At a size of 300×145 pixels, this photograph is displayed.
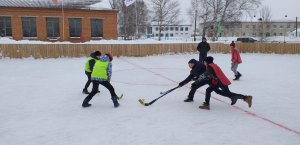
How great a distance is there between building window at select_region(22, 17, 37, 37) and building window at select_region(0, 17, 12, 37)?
1.19 meters

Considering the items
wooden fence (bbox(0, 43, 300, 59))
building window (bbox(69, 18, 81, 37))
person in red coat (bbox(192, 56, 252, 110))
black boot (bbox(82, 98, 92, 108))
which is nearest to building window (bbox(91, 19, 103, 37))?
building window (bbox(69, 18, 81, 37))

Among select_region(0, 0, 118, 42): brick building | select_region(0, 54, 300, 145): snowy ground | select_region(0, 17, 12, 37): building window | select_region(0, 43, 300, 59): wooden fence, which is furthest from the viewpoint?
select_region(0, 0, 118, 42): brick building

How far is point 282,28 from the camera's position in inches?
3248

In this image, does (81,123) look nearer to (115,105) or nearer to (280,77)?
(115,105)

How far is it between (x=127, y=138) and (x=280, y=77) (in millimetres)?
8739

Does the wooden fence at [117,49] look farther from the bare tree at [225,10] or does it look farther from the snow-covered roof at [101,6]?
the bare tree at [225,10]

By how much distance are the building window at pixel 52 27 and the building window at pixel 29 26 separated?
121cm

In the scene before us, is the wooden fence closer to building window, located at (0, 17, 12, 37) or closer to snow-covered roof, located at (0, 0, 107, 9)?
snow-covered roof, located at (0, 0, 107, 9)

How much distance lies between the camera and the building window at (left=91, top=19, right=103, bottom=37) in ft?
94.5

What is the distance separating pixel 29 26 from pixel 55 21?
2.33 m

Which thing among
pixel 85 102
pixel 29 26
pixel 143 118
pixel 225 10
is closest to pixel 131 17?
pixel 225 10

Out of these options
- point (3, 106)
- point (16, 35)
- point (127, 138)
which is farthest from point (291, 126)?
point (16, 35)

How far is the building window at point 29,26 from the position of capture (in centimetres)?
2664

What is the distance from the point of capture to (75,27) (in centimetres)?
2819
